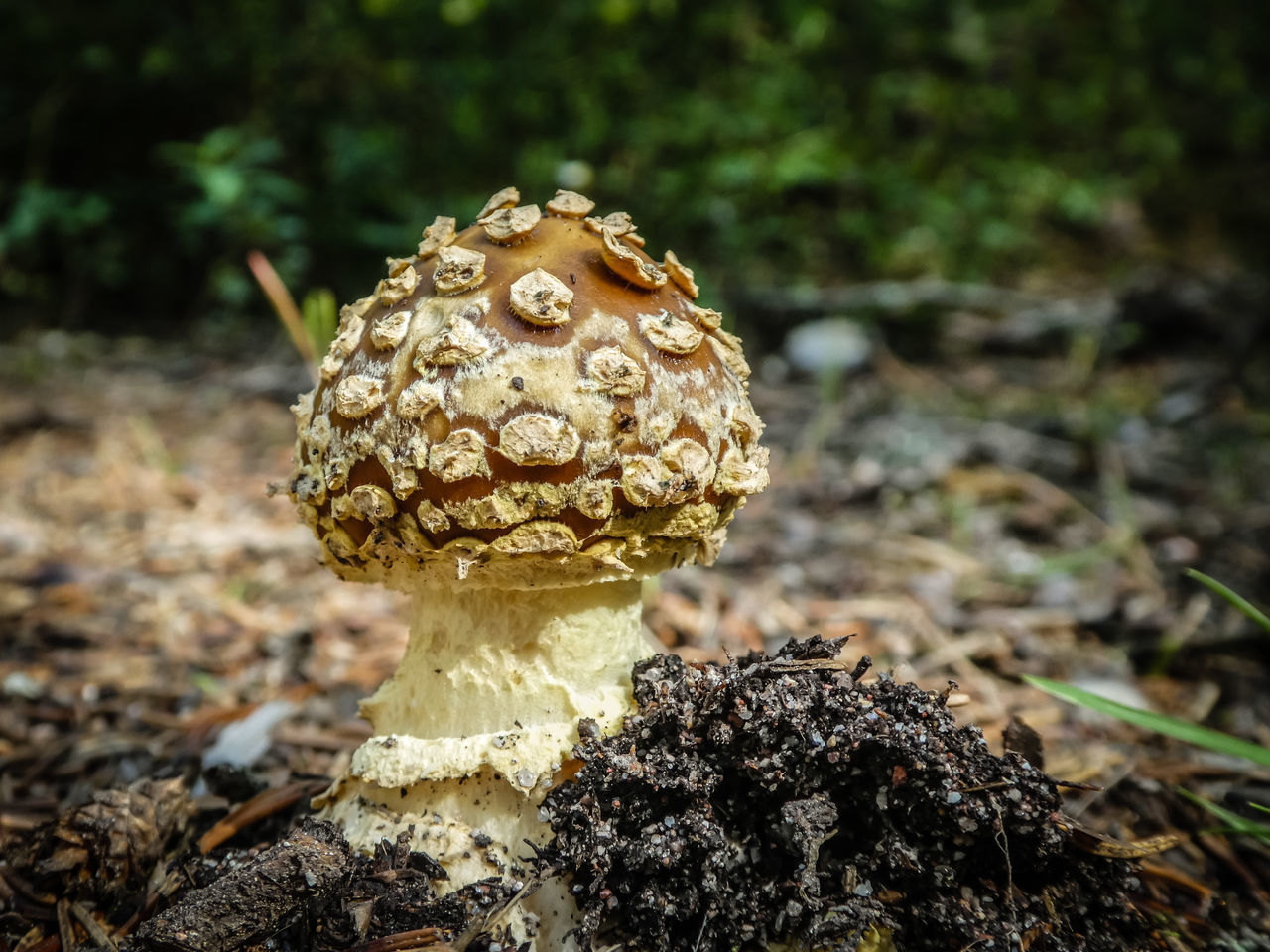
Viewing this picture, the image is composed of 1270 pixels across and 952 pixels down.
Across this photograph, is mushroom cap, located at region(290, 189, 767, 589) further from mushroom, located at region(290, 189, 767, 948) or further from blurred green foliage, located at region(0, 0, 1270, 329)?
blurred green foliage, located at region(0, 0, 1270, 329)

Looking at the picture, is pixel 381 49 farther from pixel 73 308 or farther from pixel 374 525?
pixel 374 525

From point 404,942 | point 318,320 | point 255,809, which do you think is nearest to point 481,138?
point 318,320

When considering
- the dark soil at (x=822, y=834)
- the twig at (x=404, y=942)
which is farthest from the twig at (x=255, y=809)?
the dark soil at (x=822, y=834)

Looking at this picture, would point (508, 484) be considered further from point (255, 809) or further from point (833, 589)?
point (833, 589)

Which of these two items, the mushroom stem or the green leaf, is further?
the green leaf

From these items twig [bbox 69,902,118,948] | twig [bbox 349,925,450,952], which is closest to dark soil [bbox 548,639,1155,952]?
twig [bbox 349,925,450,952]

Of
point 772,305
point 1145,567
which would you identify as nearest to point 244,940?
point 1145,567

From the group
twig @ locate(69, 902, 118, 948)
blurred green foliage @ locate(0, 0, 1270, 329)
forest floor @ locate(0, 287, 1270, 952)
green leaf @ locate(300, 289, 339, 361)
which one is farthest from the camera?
blurred green foliage @ locate(0, 0, 1270, 329)
